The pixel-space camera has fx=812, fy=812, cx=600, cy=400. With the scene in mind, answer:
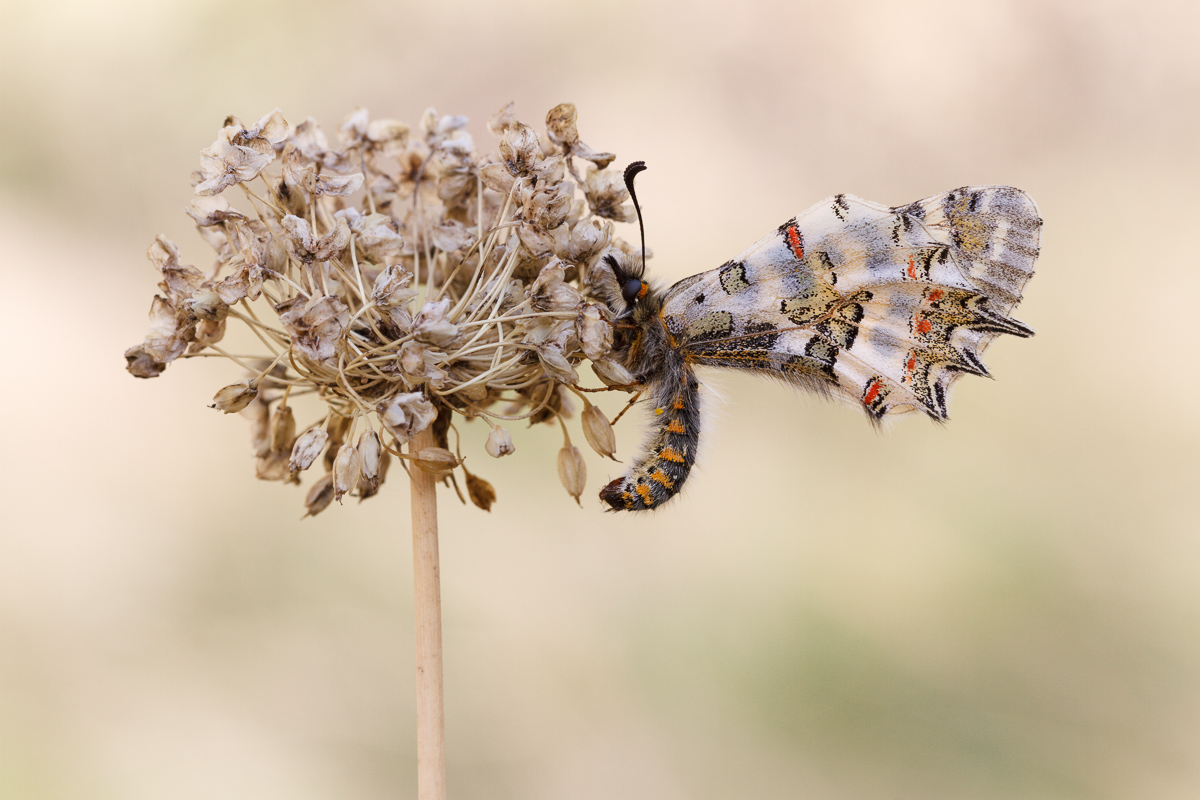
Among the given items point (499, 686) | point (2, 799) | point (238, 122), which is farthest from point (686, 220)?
point (2, 799)

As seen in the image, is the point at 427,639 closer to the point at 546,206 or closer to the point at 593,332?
the point at 593,332

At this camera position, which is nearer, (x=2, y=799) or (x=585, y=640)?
(x=2, y=799)

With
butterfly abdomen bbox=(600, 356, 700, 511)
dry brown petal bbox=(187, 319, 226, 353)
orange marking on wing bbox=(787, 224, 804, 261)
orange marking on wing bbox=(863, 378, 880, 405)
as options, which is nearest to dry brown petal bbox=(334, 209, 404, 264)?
dry brown petal bbox=(187, 319, 226, 353)

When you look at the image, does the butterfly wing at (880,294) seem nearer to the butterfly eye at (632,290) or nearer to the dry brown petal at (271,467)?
the butterfly eye at (632,290)

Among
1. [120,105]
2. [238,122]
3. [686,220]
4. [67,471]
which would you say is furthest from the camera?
[686,220]

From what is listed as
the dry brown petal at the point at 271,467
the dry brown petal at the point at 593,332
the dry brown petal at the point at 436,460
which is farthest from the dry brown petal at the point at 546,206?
the dry brown petal at the point at 271,467

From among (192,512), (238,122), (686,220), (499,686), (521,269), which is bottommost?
(499,686)

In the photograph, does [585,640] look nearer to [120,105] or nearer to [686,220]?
[686,220]
